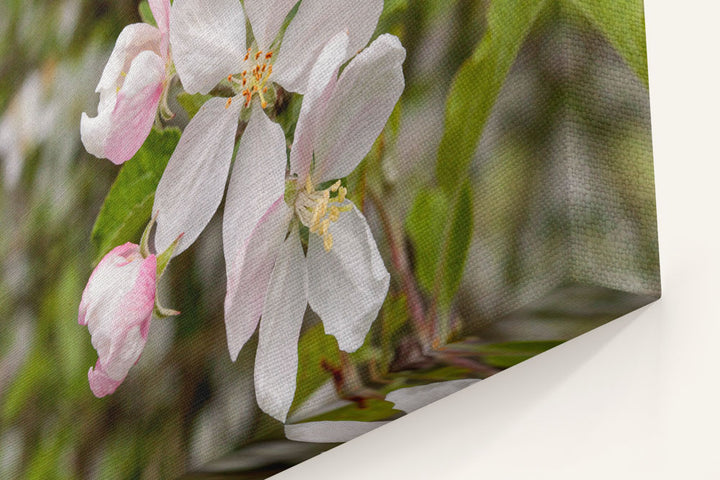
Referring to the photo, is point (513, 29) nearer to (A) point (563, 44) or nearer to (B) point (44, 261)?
(A) point (563, 44)

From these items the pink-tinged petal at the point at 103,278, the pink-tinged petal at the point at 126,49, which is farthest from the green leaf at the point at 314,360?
the pink-tinged petal at the point at 126,49

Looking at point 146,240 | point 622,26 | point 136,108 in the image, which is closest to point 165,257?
point 146,240

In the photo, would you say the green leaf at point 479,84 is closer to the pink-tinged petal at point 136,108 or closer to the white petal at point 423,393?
the white petal at point 423,393

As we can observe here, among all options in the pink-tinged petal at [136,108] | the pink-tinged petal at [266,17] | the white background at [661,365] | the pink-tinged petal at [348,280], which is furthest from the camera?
the pink-tinged petal at [136,108]

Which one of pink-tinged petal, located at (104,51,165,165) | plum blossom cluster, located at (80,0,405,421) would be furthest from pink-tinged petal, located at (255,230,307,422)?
pink-tinged petal, located at (104,51,165,165)

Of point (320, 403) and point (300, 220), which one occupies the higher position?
point (300, 220)

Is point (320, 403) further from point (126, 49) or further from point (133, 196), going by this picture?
point (126, 49)
